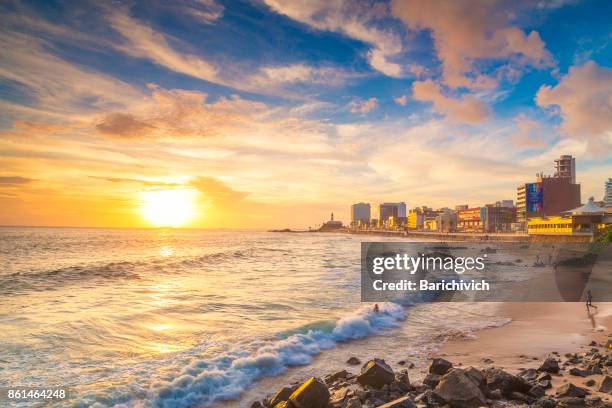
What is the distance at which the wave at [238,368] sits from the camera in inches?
364

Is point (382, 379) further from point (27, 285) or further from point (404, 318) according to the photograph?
point (27, 285)

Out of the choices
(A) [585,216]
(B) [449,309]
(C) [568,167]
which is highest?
(C) [568,167]

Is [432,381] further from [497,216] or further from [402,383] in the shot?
[497,216]

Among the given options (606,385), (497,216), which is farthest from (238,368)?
(497,216)

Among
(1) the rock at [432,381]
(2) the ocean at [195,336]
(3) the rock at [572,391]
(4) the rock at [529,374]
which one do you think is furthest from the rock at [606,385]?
(2) the ocean at [195,336]

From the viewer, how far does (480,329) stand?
16344 millimetres

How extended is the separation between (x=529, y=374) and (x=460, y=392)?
3.15 meters

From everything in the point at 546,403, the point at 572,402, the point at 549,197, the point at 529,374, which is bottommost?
the point at 529,374

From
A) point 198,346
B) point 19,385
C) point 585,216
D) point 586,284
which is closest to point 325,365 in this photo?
point 198,346

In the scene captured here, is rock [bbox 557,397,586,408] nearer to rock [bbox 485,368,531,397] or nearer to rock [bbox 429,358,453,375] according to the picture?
rock [bbox 485,368,531,397]

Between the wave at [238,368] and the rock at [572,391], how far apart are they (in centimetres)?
685

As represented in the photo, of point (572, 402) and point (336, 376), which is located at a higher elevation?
point (572, 402)

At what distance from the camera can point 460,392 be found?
7672 millimetres

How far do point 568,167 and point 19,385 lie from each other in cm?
21053
